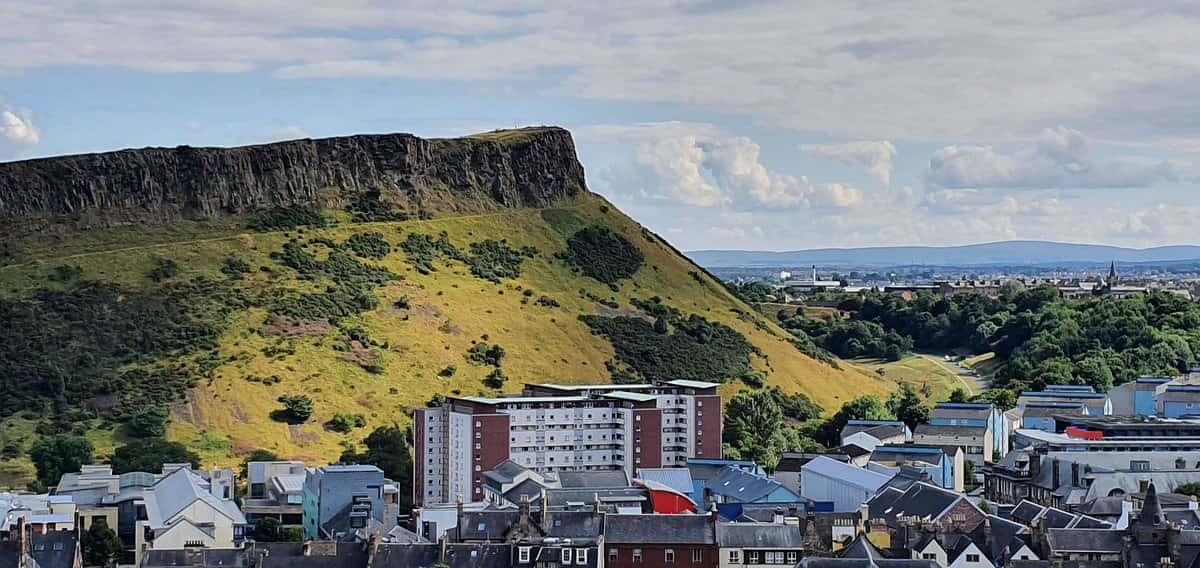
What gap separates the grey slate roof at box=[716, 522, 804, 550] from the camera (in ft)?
224

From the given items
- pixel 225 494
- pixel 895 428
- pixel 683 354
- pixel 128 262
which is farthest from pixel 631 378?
pixel 225 494

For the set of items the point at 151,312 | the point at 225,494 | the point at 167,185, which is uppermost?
the point at 167,185

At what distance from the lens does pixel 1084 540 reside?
6856 centimetres

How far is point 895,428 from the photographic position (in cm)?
11300

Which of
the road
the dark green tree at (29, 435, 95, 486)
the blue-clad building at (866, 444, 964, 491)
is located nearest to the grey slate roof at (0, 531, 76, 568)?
the dark green tree at (29, 435, 95, 486)

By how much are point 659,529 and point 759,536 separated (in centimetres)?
406

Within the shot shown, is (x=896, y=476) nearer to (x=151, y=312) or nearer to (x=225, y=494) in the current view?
(x=225, y=494)

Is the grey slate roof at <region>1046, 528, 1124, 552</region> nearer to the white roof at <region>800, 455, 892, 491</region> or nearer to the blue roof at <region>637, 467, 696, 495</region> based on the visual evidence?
the white roof at <region>800, 455, 892, 491</region>

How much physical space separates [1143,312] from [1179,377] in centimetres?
3732

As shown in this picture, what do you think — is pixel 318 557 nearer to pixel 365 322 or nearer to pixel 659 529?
pixel 659 529

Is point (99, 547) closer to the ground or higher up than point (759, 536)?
closer to the ground

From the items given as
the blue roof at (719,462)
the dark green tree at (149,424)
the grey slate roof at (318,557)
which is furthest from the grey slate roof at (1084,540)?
the dark green tree at (149,424)

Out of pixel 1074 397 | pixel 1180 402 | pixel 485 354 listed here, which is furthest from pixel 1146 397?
pixel 485 354

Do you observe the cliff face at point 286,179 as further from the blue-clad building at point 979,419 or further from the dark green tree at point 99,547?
the dark green tree at point 99,547
